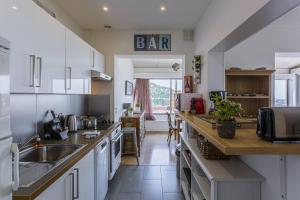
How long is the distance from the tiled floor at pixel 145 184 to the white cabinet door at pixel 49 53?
5.94 ft

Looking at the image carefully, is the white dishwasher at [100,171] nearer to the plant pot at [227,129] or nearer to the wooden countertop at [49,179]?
the wooden countertop at [49,179]

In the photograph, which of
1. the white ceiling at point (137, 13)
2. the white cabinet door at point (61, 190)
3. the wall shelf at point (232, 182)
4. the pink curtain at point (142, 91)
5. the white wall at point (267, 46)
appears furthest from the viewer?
the pink curtain at point (142, 91)

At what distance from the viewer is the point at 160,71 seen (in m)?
9.05

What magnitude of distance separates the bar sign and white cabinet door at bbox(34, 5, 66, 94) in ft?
7.70

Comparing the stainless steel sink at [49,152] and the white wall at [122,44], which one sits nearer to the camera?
the stainless steel sink at [49,152]

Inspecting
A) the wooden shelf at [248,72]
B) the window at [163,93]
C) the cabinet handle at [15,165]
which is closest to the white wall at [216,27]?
the wooden shelf at [248,72]

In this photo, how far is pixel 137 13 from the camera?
12.9 ft

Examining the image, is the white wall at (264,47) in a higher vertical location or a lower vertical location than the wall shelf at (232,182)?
higher

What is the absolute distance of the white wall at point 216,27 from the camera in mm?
2168

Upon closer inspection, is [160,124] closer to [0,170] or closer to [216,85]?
[216,85]

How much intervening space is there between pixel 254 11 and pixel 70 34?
2024mm

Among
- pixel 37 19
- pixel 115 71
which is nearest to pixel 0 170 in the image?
pixel 37 19

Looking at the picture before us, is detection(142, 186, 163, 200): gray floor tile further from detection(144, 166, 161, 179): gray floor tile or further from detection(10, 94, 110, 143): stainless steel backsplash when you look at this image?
detection(10, 94, 110, 143): stainless steel backsplash

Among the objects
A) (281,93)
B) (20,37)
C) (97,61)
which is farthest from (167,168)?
(20,37)
